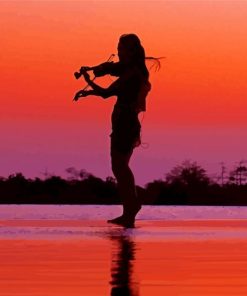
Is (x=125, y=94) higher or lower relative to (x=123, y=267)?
higher

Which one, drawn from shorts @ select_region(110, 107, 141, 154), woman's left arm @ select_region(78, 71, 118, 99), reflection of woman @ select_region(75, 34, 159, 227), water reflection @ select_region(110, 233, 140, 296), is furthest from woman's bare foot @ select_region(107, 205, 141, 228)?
water reflection @ select_region(110, 233, 140, 296)

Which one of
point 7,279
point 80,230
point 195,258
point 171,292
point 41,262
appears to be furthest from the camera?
point 80,230

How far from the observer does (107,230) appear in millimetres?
14773

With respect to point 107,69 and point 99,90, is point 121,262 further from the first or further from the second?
point 107,69

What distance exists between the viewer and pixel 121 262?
9492 millimetres

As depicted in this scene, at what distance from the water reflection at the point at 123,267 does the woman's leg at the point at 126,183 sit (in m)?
2.37

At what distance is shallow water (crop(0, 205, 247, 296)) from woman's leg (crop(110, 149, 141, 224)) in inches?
32.7

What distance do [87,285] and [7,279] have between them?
0.64 meters

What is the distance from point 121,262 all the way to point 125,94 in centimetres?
612

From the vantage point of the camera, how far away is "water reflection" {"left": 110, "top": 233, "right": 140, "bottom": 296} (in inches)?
285

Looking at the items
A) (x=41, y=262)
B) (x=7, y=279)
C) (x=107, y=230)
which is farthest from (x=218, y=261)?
(x=107, y=230)

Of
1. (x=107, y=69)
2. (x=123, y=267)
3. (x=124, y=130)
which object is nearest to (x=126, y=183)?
(x=124, y=130)

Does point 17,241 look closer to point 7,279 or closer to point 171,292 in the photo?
point 7,279

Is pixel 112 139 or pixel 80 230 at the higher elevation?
pixel 112 139
